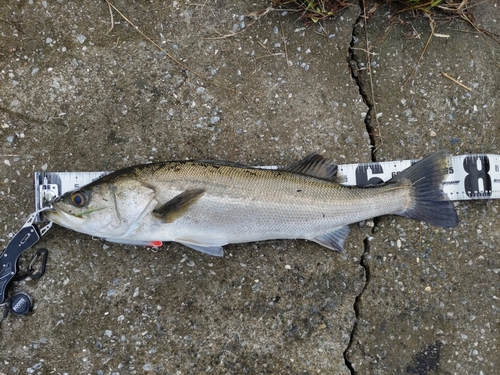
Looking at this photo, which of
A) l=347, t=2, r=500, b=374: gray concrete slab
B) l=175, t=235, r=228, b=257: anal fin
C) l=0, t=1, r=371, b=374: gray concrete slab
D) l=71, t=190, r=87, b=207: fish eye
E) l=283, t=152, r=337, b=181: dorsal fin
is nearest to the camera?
l=71, t=190, r=87, b=207: fish eye

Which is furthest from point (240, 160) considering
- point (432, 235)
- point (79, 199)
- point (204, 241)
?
point (432, 235)

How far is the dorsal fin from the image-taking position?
3.33m

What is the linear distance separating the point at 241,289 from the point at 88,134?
1907 mm

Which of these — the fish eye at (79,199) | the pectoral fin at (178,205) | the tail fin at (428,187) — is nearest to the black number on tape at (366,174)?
the tail fin at (428,187)

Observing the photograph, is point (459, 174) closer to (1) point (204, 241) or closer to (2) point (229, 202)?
(2) point (229, 202)

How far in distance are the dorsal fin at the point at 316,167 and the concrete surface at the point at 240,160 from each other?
34 centimetres

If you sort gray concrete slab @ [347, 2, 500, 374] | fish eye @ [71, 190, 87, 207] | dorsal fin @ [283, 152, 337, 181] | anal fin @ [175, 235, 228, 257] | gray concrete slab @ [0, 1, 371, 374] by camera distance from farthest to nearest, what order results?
gray concrete slab @ [347, 2, 500, 374], gray concrete slab @ [0, 1, 371, 374], dorsal fin @ [283, 152, 337, 181], anal fin @ [175, 235, 228, 257], fish eye @ [71, 190, 87, 207]

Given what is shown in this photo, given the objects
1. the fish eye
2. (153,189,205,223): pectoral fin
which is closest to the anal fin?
(153,189,205,223): pectoral fin

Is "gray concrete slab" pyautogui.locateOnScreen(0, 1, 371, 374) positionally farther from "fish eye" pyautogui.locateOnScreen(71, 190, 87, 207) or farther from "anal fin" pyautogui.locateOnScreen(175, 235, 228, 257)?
"fish eye" pyautogui.locateOnScreen(71, 190, 87, 207)

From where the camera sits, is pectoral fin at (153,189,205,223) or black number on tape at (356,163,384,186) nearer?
pectoral fin at (153,189,205,223)

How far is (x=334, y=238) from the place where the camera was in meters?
3.41

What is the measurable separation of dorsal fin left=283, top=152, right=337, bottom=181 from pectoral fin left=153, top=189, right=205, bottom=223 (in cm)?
80

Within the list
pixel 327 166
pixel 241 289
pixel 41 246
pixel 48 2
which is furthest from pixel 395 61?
pixel 41 246

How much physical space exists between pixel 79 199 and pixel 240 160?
1371mm
